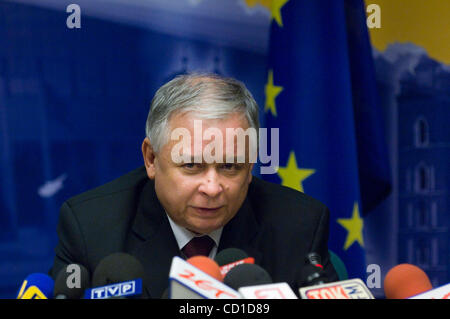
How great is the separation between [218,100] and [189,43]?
1.54 meters

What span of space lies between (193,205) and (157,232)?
0.87 feet

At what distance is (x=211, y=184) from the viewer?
1.80 m

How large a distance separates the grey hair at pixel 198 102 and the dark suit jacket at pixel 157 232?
30 centimetres

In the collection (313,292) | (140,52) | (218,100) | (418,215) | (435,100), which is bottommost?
(313,292)

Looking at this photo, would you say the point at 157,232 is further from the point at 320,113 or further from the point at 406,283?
the point at 320,113

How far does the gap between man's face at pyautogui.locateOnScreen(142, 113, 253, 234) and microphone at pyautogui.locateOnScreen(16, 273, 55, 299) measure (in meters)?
0.51

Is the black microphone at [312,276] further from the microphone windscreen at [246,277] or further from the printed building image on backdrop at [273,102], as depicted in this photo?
the printed building image on backdrop at [273,102]

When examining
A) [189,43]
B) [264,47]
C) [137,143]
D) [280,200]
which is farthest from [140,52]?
[280,200]

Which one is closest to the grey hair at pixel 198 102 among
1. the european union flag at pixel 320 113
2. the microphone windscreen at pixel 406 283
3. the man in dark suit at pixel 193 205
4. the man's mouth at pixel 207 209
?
the man in dark suit at pixel 193 205

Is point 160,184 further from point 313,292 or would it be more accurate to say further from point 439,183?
point 439,183

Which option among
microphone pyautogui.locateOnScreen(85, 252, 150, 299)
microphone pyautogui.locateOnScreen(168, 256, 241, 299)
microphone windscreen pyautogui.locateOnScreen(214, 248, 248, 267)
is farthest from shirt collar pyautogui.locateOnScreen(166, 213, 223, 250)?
microphone pyautogui.locateOnScreen(168, 256, 241, 299)

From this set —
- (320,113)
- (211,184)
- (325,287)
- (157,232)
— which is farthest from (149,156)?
(320,113)

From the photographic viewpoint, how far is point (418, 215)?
335cm

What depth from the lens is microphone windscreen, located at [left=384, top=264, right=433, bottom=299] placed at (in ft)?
4.78
